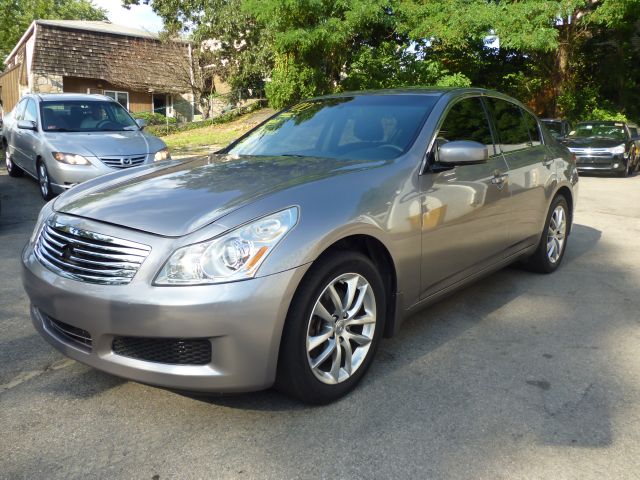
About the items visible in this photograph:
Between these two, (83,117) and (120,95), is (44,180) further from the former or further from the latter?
(120,95)

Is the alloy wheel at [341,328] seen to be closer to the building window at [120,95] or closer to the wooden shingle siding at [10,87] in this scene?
the building window at [120,95]

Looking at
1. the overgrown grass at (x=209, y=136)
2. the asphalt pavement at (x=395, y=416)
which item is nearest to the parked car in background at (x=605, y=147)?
the overgrown grass at (x=209, y=136)

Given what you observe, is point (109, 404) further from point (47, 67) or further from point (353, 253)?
point (47, 67)

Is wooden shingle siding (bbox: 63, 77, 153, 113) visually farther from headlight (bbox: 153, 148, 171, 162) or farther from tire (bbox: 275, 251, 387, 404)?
tire (bbox: 275, 251, 387, 404)

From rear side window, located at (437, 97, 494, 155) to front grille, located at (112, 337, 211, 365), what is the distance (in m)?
2.00

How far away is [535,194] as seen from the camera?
4746 millimetres

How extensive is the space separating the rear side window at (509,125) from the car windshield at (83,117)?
6.51 meters

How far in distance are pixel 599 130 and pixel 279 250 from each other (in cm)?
1508

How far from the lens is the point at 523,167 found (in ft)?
15.0

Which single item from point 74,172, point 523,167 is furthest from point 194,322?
point 74,172

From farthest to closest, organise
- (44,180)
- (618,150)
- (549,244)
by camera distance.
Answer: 1. (618,150)
2. (44,180)
3. (549,244)

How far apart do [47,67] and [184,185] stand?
2797 cm

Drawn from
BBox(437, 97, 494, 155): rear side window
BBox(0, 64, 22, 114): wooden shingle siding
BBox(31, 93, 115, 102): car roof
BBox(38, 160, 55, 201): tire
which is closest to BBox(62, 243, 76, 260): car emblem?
BBox(437, 97, 494, 155): rear side window

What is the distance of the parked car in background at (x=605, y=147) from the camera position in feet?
45.5
